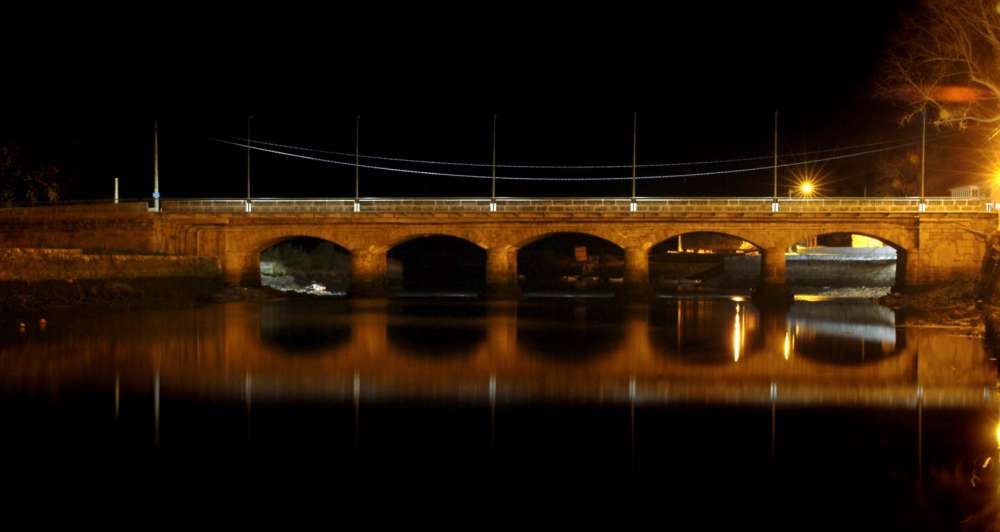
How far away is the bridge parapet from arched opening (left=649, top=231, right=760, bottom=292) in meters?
8.84

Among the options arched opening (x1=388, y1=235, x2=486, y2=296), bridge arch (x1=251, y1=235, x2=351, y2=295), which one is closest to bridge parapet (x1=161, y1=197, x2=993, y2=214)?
bridge arch (x1=251, y1=235, x2=351, y2=295)

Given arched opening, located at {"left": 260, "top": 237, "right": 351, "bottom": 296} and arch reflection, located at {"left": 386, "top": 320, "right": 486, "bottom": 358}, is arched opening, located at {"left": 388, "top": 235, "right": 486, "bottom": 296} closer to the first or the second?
arched opening, located at {"left": 260, "top": 237, "right": 351, "bottom": 296}

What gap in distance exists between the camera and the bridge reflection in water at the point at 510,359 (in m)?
18.3

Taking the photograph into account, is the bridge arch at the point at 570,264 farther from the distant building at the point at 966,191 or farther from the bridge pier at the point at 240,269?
the distant building at the point at 966,191

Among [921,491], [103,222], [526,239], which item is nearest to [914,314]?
[526,239]

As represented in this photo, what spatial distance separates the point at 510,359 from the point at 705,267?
57.6 meters

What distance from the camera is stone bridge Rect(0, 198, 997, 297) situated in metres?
48.8

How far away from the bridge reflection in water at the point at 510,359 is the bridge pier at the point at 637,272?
13.7 m

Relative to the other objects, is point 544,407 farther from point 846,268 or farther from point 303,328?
point 846,268

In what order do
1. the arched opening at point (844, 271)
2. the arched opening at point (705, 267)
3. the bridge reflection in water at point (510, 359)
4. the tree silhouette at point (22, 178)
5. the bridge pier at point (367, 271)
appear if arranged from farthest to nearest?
the arched opening at point (705, 267) → the arched opening at point (844, 271) → the tree silhouette at point (22, 178) → the bridge pier at point (367, 271) → the bridge reflection in water at point (510, 359)

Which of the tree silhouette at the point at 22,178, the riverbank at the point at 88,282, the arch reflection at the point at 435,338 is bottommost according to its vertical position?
the arch reflection at the point at 435,338

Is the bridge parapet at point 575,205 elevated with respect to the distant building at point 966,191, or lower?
lower

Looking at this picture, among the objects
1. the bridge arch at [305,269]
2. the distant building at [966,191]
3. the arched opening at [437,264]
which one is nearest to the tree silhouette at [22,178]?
the bridge arch at [305,269]

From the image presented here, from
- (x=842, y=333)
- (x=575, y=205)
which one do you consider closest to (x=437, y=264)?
(x=575, y=205)
